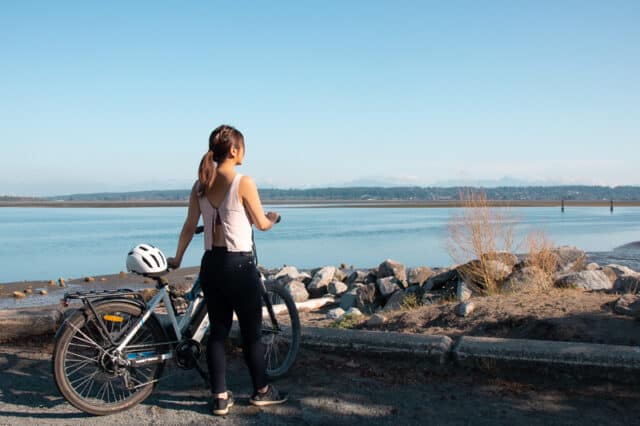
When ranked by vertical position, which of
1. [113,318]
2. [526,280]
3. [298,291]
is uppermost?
[113,318]

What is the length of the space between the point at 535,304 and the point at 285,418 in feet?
12.4

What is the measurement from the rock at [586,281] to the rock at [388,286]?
4.39 meters

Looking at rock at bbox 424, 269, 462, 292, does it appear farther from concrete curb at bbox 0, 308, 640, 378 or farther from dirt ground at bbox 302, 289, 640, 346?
concrete curb at bbox 0, 308, 640, 378

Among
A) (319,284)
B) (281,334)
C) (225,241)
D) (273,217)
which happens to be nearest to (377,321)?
(281,334)

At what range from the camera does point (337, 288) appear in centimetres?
1548

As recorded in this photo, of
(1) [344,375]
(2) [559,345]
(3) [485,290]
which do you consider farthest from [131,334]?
(3) [485,290]

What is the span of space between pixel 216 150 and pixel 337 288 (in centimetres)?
1151

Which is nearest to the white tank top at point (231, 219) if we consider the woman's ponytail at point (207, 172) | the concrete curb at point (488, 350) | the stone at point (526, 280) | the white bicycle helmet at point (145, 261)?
the woman's ponytail at point (207, 172)

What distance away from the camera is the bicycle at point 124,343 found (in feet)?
14.3

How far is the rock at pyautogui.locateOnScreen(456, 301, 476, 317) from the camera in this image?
7145 mm

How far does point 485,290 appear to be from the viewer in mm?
9562

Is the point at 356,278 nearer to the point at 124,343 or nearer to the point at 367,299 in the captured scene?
the point at 367,299

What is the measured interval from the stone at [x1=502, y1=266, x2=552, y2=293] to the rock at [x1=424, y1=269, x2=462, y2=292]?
137 centimetres

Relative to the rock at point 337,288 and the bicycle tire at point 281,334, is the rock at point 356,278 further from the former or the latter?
the bicycle tire at point 281,334
